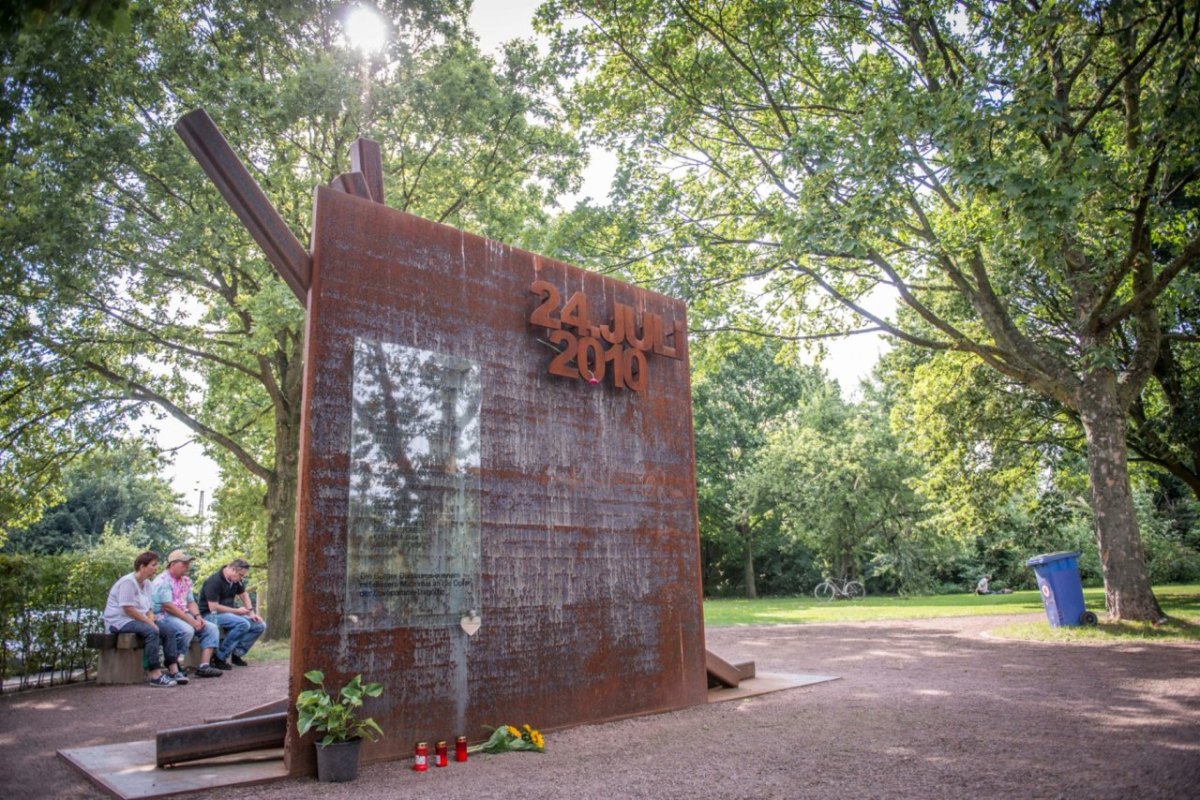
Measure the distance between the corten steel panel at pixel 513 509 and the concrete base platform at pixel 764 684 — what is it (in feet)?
1.23

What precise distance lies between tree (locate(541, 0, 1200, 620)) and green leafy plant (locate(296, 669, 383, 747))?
707 cm

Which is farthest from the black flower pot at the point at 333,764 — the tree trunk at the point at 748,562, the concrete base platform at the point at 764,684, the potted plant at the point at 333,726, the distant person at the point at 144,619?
the tree trunk at the point at 748,562

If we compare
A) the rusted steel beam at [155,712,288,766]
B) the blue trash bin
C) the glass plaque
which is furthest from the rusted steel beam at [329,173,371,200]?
the blue trash bin

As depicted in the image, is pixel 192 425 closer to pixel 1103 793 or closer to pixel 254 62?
pixel 254 62

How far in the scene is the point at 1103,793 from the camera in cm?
394

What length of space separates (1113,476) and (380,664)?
11.5 m

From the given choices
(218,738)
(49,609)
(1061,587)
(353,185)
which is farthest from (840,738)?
(49,609)

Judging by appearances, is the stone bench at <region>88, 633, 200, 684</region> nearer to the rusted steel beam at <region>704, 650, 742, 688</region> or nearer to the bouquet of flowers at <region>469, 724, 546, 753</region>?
the bouquet of flowers at <region>469, 724, 546, 753</region>

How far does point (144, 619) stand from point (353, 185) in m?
6.39

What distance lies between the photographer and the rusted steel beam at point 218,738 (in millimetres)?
4656

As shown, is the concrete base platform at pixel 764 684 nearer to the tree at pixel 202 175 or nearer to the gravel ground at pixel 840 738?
the gravel ground at pixel 840 738

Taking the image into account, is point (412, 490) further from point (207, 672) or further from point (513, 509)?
point (207, 672)

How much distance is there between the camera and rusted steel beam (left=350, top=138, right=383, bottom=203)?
19.7 feet

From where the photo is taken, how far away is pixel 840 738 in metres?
5.46
